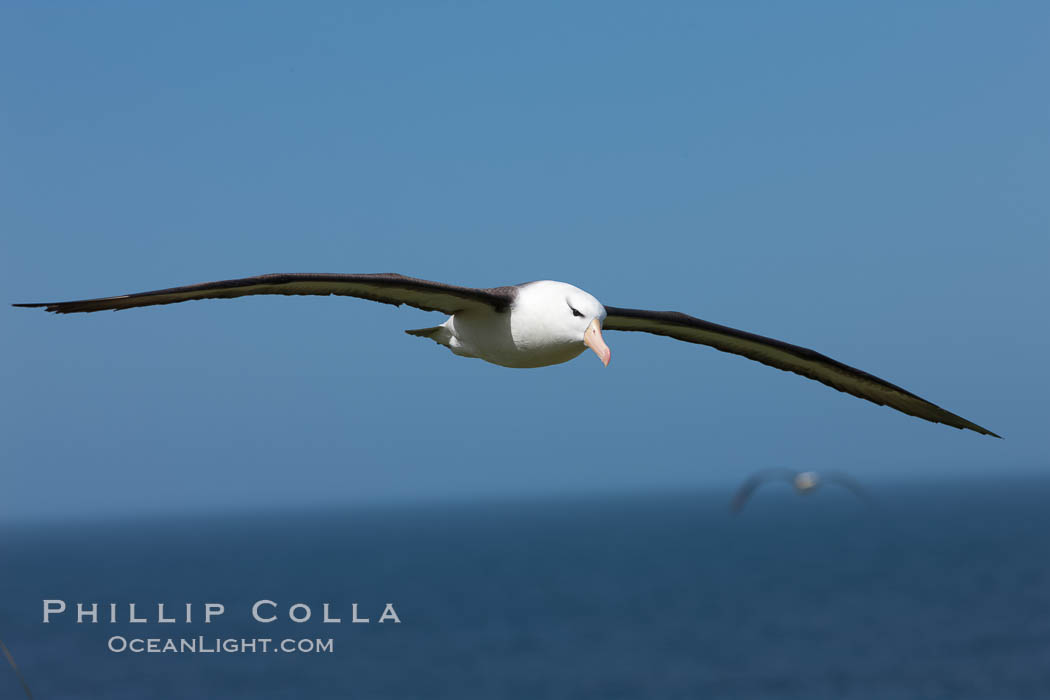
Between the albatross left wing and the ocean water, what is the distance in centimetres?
6319

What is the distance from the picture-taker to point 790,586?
374 feet

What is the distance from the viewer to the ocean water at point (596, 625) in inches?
2970

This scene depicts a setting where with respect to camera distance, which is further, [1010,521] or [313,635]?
[1010,521]

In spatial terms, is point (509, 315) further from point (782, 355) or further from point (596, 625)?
point (596, 625)

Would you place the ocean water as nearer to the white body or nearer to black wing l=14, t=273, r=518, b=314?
the white body

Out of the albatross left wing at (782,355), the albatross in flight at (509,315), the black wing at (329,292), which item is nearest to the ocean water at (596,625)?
the albatross left wing at (782,355)

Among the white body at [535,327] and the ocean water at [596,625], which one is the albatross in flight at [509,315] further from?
the ocean water at [596,625]

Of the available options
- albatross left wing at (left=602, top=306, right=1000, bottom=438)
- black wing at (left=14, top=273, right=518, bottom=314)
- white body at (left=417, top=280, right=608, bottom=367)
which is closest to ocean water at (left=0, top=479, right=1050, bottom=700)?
albatross left wing at (left=602, top=306, right=1000, bottom=438)

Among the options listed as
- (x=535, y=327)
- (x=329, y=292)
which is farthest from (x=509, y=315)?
(x=329, y=292)

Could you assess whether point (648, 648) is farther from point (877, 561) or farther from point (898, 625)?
point (877, 561)

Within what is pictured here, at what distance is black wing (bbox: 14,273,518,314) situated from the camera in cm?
796

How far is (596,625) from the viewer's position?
3777 inches

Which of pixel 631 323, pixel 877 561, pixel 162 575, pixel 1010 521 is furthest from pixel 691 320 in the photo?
pixel 1010 521

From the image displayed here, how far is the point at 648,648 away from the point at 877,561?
178 ft
